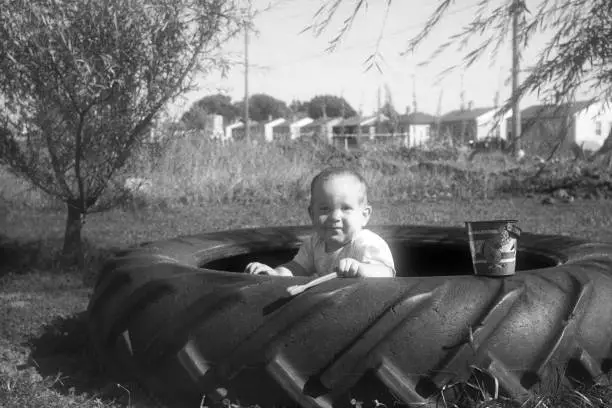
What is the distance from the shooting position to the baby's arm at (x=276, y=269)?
249 centimetres

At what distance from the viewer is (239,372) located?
195 cm

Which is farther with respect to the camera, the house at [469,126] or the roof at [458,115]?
the roof at [458,115]

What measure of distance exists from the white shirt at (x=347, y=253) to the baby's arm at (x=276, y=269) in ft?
0.06

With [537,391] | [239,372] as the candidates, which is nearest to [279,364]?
[239,372]

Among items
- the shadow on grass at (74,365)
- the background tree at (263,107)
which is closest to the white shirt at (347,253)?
the shadow on grass at (74,365)

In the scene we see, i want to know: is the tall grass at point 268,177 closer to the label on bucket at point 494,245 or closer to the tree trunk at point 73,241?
the tree trunk at point 73,241

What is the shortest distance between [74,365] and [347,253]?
1.09 meters

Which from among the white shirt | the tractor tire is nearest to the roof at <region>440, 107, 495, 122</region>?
the white shirt

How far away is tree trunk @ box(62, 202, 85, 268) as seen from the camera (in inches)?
202

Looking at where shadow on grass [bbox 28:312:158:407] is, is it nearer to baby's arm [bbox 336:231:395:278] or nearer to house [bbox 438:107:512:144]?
baby's arm [bbox 336:231:395:278]

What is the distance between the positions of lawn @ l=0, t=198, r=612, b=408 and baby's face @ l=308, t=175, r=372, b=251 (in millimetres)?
815

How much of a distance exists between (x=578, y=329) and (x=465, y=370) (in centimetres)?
36

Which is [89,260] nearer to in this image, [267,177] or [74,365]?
[74,365]

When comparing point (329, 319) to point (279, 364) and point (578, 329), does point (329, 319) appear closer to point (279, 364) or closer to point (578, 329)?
point (279, 364)
